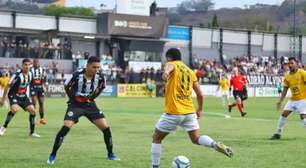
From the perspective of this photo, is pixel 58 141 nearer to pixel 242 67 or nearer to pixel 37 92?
pixel 37 92

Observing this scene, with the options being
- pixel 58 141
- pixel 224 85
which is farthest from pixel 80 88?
pixel 224 85

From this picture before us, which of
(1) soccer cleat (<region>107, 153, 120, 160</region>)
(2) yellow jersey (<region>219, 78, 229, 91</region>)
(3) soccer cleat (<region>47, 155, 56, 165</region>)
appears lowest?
(2) yellow jersey (<region>219, 78, 229, 91</region>)

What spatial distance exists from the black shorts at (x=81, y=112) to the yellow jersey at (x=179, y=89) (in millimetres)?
2718

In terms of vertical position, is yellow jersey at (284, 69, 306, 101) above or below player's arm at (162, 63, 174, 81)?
below

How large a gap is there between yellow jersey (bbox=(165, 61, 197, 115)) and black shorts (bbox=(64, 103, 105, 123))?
8.92 ft

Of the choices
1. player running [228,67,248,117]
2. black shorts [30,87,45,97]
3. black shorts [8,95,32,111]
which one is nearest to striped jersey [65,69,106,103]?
black shorts [8,95,32,111]

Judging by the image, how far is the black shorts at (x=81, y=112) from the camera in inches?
539

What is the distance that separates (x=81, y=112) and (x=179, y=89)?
2.95 meters

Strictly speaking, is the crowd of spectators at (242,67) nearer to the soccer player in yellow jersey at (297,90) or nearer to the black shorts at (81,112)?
the soccer player in yellow jersey at (297,90)

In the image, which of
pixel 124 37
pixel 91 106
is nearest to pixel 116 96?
pixel 124 37

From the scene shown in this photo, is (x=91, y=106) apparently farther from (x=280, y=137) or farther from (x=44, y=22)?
(x=44, y=22)

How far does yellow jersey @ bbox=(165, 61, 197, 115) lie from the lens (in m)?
11.5

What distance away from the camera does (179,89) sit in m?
11.6

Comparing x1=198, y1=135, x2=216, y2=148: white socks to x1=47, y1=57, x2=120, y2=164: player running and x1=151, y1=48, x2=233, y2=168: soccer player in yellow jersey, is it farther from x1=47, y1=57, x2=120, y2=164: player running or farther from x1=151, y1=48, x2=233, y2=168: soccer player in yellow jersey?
x1=47, y1=57, x2=120, y2=164: player running
